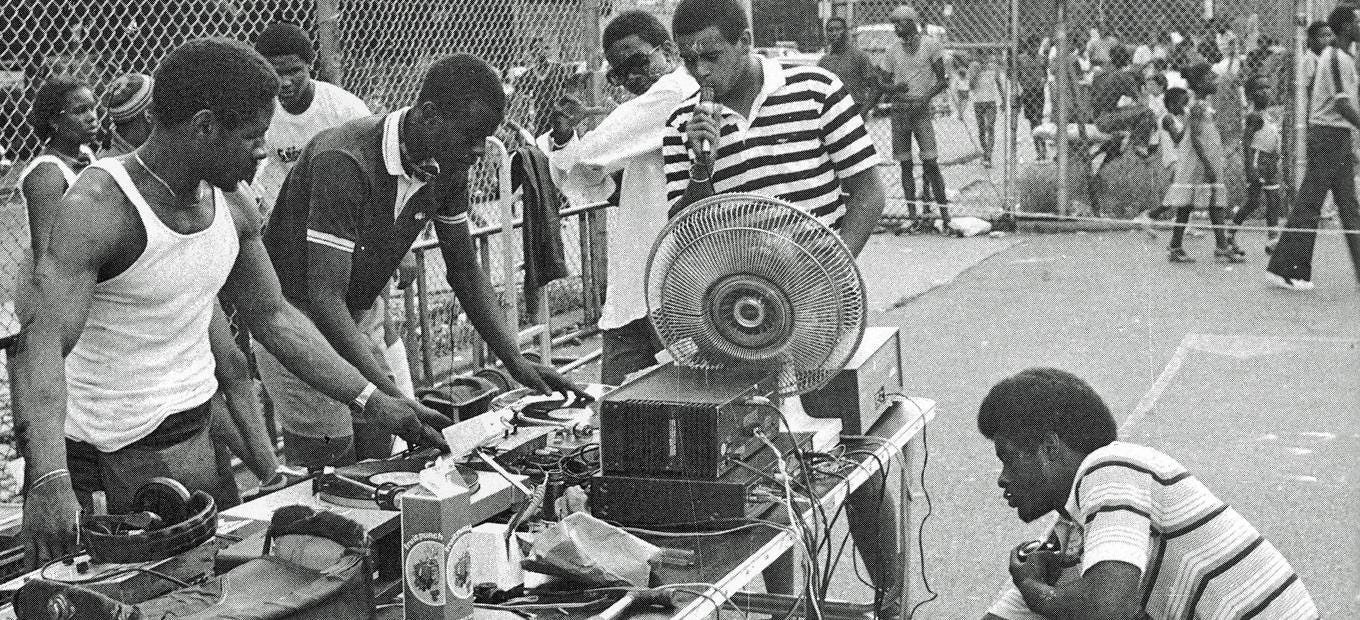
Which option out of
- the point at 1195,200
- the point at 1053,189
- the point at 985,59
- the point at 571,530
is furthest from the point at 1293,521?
the point at 985,59

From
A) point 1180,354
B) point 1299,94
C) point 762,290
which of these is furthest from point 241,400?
point 1299,94

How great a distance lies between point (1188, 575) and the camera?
3.42 metres

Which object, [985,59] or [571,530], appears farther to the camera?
[985,59]

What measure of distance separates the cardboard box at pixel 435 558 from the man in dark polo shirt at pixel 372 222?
1240mm

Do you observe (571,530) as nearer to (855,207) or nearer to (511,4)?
(855,207)

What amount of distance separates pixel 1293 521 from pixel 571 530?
401 cm

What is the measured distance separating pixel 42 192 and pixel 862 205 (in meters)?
2.75

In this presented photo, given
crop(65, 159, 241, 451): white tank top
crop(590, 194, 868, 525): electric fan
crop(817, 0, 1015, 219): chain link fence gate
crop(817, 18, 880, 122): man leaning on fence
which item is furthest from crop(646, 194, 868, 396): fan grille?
crop(817, 18, 880, 122): man leaning on fence

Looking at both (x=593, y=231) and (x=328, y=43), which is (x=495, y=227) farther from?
(x=593, y=231)

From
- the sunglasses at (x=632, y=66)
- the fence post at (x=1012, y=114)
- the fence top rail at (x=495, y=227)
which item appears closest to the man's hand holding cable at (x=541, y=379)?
the sunglasses at (x=632, y=66)

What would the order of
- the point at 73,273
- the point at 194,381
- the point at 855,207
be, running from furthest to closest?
the point at 855,207 < the point at 194,381 < the point at 73,273

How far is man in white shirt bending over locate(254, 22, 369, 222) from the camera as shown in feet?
20.1

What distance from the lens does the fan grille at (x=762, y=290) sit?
3.96 meters

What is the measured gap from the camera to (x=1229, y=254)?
12.3 metres
